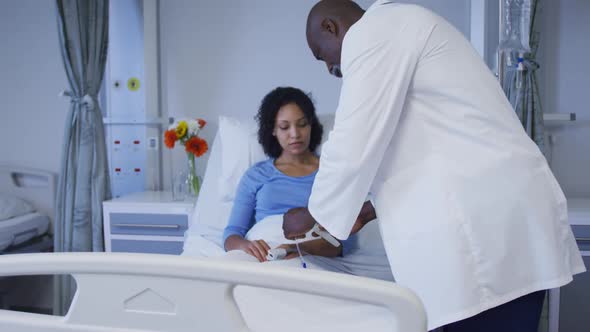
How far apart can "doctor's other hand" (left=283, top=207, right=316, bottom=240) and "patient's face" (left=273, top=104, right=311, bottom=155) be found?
651mm

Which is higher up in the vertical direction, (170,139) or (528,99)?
(528,99)

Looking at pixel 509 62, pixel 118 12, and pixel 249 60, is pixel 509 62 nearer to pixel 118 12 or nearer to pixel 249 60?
pixel 249 60

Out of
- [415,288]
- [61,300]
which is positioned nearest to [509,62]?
[415,288]

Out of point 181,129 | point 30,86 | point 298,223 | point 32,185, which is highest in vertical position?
point 30,86

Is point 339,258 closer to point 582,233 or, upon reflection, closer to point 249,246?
point 249,246

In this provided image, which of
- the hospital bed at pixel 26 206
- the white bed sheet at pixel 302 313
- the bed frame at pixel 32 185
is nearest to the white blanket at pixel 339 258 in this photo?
the white bed sheet at pixel 302 313

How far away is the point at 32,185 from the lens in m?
3.13

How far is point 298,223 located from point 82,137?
1628 mm

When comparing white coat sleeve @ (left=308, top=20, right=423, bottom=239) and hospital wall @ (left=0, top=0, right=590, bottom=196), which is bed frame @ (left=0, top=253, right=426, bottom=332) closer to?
white coat sleeve @ (left=308, top=20, right=423, bottom=239)

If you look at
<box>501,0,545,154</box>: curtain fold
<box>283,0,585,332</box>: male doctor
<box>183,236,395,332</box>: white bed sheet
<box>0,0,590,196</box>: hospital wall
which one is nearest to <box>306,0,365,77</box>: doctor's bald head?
<box>283,0,585,332</box>: male doctor

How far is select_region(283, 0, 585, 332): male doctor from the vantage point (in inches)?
40.8

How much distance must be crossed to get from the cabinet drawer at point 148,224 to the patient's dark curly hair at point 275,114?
588 mm

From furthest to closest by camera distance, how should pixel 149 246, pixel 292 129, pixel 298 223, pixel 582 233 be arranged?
pixel 149 246, pixel 582 233, pixel 292 129, pixel 298 223

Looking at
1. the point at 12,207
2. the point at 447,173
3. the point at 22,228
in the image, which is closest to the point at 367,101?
the point at 447,173
